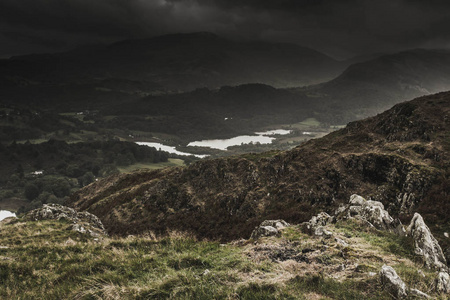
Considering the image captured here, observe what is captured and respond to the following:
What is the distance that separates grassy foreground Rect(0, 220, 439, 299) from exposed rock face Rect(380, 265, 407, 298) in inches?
11.9

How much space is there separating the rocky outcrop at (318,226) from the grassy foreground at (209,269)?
0.86 metres

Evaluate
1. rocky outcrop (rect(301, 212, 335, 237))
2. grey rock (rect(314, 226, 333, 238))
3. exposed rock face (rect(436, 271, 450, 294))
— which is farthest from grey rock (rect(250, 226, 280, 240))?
exposed rock face (rect(436, 271, 450, 294))

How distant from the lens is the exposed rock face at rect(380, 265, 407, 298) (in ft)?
26.3

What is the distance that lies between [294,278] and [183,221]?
3011 cm

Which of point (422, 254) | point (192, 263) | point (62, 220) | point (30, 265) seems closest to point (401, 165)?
point (422, 254)

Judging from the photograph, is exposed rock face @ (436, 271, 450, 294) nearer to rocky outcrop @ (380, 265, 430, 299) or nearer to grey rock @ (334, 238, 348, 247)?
rocky outcrop @ (380, 265, 430, 299)

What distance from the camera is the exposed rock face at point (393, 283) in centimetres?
803

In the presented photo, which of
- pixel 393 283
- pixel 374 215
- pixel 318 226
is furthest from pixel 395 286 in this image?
pixel 374 215

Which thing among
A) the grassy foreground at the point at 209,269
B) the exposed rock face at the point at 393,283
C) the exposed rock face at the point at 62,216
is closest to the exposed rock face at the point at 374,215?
the grassy foreground at the point at 209,269

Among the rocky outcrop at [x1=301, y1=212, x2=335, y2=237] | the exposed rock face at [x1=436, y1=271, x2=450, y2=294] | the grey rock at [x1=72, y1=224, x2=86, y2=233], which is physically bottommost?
the grey rock at [x1=72, y1=224, x2=86, y2=233]

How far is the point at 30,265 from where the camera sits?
1177 cm

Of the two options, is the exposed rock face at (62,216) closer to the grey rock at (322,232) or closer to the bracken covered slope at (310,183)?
the bracken covered slope at (310,183)

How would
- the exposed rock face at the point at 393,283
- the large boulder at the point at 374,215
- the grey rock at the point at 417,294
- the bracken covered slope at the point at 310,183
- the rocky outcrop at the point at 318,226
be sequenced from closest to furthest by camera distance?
the grey rock at the point at 417,294 → the exposed rock face at the point at 393,283 → the rocky outcrop at the point at 318,226 → the large boulder at the point at 374,215 → the bracken covered slope at the point at 310,183

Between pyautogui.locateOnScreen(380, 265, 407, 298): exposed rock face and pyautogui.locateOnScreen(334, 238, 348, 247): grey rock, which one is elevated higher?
pyautogui.locateOnScreen(380, 265, 407, 298): exposed rock face
